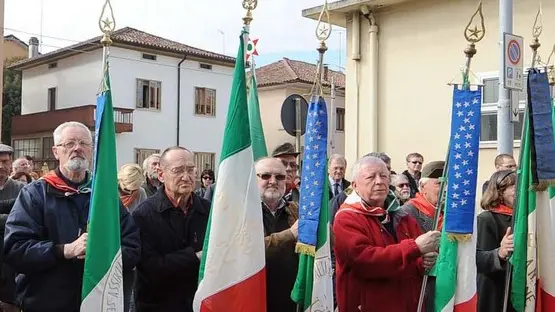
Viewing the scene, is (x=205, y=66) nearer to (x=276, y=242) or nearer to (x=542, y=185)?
(x=542, y=185)

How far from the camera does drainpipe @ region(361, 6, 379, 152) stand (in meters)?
11.5

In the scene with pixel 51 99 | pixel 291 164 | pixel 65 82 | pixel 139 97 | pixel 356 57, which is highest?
pixel 65 82

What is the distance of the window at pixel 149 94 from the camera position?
30047 mm

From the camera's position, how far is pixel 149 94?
3039 cm

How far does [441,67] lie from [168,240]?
7.78m

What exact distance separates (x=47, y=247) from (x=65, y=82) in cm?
2999

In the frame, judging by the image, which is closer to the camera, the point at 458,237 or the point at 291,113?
the point at 458,237

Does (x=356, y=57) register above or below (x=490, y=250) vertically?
above

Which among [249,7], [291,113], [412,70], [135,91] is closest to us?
[249,7]

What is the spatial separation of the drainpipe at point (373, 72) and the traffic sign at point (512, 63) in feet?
A: 16.6

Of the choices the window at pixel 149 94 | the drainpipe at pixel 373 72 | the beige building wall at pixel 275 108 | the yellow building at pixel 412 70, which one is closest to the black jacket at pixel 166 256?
the yellow building at pixel 412 70

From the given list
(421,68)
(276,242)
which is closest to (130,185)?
(276,242)

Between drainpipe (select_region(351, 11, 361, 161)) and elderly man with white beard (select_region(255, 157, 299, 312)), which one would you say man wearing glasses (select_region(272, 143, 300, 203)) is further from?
drainpipe (select_region(351, 11, 361, 161))

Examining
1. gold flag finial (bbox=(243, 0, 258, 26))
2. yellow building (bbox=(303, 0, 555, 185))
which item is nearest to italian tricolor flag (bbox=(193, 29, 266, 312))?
gold flag finial (bbox=(243, 0, 258, 26))
